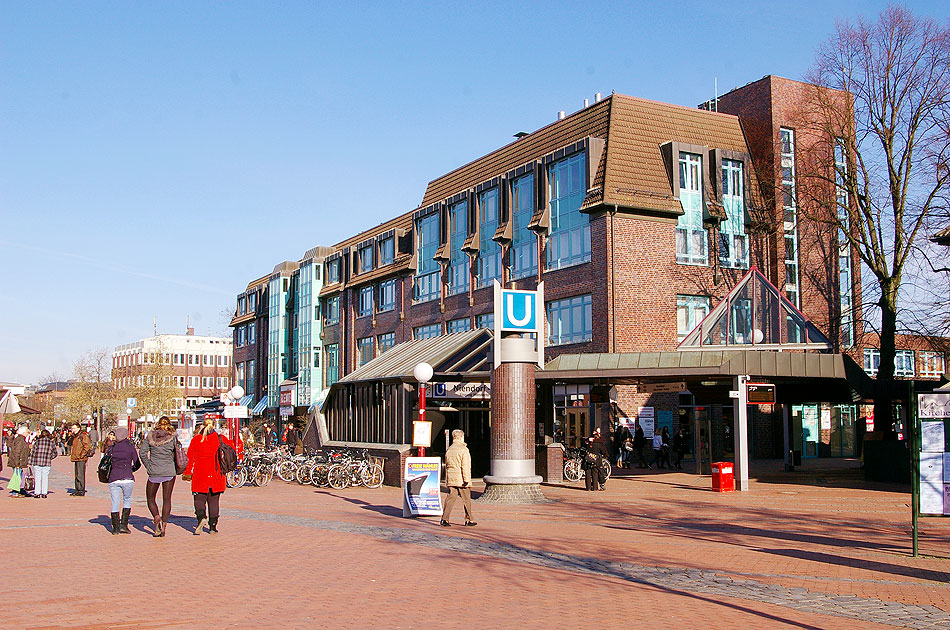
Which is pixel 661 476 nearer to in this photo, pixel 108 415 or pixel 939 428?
pixel 939 428

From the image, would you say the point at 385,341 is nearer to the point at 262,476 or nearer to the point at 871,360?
the point at 871,360

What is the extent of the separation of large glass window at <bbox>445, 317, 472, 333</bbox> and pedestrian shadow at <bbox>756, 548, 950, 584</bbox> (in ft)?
106

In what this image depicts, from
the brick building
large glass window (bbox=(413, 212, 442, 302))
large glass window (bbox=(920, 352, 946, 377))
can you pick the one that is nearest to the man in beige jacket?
the brick building

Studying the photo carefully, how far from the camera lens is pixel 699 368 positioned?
A: 23.9 m

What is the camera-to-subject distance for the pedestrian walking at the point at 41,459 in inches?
851

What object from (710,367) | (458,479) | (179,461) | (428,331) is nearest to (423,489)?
(458,479)

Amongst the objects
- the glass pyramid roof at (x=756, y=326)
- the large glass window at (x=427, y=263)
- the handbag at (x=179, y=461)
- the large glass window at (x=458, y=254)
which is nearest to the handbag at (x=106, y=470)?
the handbag at (x=179, y=461)

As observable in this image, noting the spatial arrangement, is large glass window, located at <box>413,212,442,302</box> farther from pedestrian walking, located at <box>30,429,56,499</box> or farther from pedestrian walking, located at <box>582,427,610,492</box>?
pedestrian walking, located at <box>30,429,56,499</box>

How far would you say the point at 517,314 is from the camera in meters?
20.6

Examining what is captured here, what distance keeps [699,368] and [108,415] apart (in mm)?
73471

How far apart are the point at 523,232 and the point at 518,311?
20.3 meters

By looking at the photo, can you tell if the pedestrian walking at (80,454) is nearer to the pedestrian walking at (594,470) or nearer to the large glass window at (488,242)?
the pedestrian walking at (594,470)

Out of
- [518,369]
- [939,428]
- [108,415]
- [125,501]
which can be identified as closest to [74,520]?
[125,501]

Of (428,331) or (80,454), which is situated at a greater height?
(428,331)
